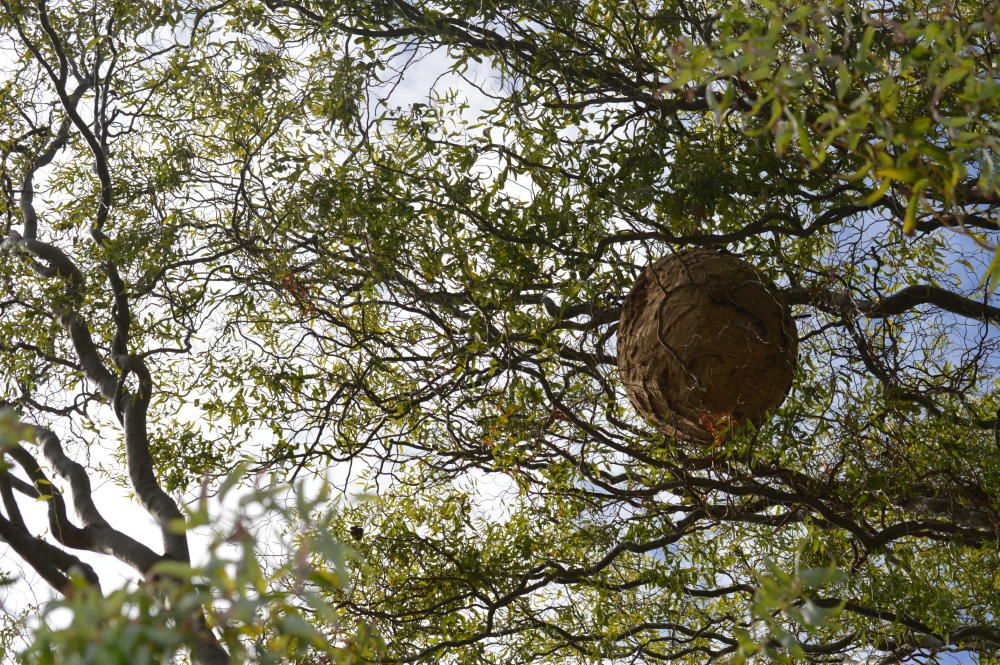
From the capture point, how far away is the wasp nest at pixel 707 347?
3.21 metres

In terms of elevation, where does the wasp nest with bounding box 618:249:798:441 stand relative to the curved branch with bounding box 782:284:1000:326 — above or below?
below

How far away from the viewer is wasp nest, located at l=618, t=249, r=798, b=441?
3207 mm

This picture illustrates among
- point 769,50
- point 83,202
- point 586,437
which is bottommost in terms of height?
point 769,50

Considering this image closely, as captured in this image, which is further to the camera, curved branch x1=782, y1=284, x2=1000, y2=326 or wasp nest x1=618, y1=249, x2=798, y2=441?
curved branch x1=782, y1=284, x2=1000, y2=326

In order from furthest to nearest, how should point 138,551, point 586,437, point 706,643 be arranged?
point 706,643, point 586,437, point 138,551

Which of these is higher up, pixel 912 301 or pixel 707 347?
pixel 912 301

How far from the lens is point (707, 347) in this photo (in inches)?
126

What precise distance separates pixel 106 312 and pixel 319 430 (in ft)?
4.77

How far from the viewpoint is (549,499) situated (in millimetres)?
4730

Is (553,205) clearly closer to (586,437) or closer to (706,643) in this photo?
(586,437)

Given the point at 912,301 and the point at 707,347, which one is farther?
the point at 912,301

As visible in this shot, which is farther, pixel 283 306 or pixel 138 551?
pixel 283 306

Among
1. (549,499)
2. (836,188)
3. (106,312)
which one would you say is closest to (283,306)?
(106,312)

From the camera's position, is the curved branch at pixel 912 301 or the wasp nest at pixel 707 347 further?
the curved branch at pixel 912 301
